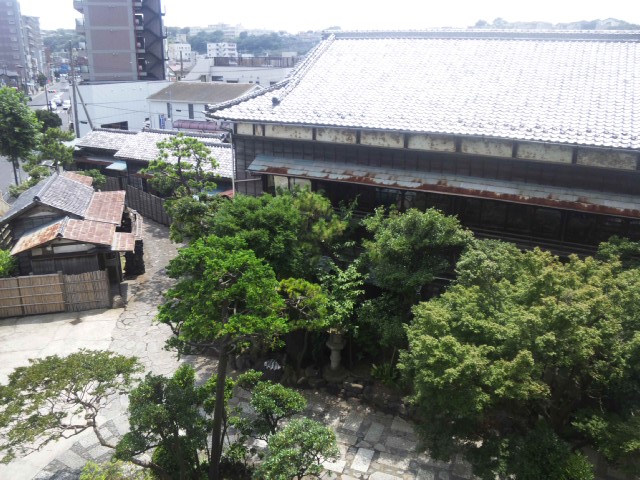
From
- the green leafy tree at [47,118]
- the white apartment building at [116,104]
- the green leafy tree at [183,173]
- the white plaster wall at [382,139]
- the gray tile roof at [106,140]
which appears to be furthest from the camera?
the white apartment building at [116,104]

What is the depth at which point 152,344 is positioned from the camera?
19.6 metres

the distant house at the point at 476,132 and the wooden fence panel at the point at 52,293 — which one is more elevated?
the distant house at the point at 476,132

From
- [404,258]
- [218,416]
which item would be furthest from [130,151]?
[218,416]

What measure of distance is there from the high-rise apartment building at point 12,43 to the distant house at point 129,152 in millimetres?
85204

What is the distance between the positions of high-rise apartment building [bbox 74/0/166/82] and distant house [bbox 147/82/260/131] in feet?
39.4

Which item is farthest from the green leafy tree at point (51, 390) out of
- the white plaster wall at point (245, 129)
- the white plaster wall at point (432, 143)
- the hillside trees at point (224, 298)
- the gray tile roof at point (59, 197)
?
the gray tile roof at point (59, 197)

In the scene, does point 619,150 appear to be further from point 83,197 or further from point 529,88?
point 83,197

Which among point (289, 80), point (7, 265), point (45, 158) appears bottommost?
point (7, 265)

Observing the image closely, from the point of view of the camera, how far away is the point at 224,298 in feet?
34.7

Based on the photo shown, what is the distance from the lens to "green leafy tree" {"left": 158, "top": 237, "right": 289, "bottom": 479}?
10.6 m

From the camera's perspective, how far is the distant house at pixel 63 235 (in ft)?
71.1

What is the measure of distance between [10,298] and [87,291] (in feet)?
9.73

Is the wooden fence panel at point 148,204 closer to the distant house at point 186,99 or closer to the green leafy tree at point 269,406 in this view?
the green leafy tree at point 269,406

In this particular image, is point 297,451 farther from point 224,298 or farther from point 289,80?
point 289,80
